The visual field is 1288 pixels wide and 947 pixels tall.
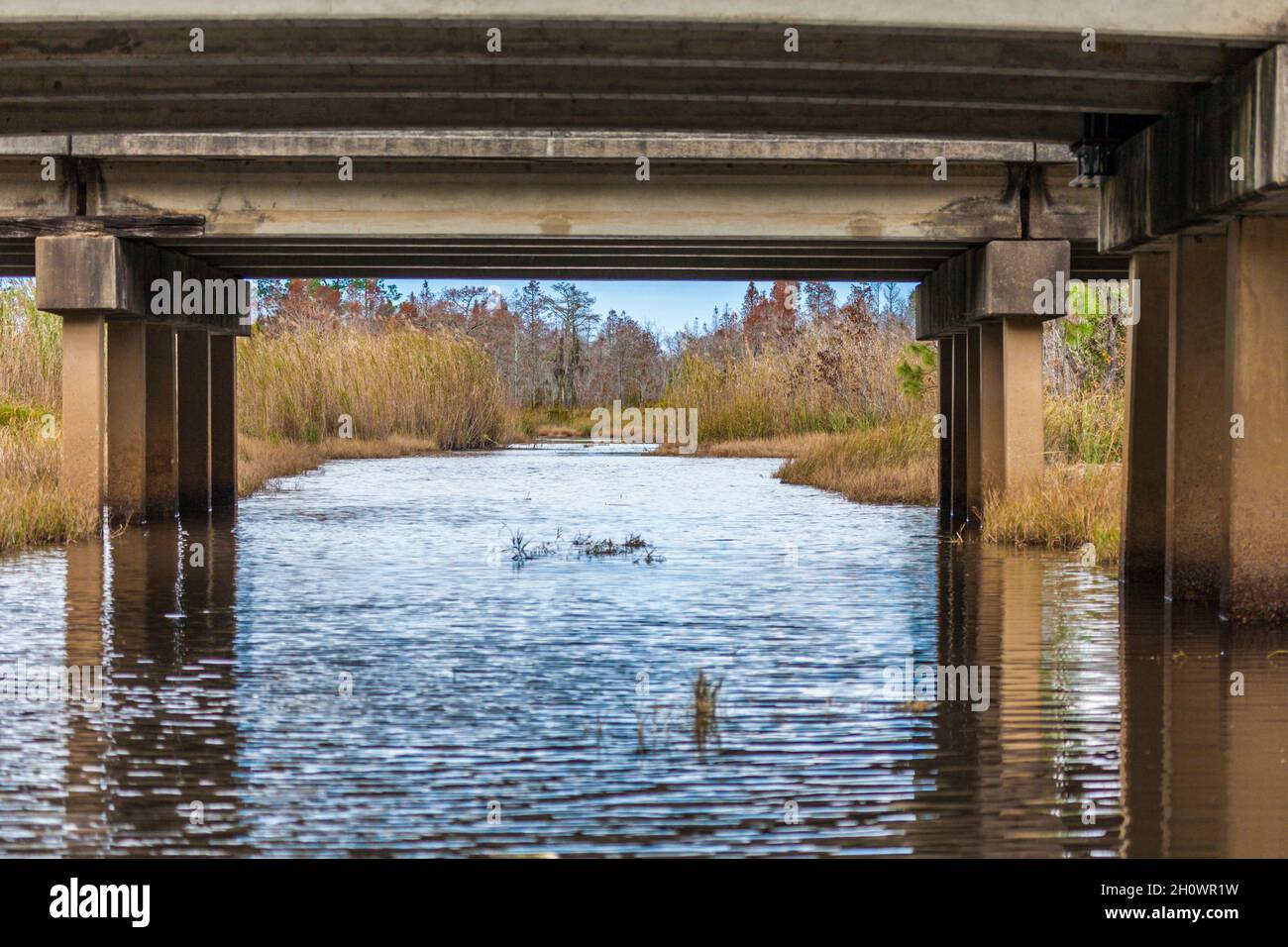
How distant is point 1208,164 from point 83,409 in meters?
13.1

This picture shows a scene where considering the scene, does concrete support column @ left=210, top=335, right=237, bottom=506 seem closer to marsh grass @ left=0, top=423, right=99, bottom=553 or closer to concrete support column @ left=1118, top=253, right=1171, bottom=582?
marsh grass @ left=0, top=423, right=99, bottom=553

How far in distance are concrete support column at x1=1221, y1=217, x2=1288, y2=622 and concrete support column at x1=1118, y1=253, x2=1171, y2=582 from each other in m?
2.47

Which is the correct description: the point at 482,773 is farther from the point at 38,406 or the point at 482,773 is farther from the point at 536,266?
the point at 38,406

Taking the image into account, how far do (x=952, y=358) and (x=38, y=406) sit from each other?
48.0 ft

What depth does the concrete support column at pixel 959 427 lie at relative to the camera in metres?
22.0

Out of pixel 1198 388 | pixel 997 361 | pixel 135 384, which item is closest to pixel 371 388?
pixel 135 384

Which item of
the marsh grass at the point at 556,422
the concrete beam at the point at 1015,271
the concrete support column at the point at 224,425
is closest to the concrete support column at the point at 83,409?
the concrete support column at the point at 224,425

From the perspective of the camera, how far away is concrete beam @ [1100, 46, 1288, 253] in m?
10.3

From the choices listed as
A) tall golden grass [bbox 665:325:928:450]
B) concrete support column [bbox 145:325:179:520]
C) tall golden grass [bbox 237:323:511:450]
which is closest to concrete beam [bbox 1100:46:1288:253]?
concrete support column [bbox 145:325:179:520]

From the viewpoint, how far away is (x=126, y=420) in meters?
A: 20.8

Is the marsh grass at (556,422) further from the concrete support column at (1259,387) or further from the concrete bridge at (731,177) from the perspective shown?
the concrete support column at (1259,387)

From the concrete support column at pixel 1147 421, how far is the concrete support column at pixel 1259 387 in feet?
8.09

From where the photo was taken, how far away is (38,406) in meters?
27.8
